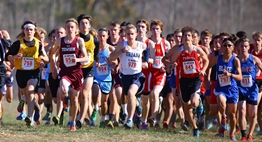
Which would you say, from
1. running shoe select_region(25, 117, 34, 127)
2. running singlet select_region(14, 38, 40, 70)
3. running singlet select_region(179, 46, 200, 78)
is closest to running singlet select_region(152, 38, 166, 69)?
running singlet select_region(179, 46, 200, 78)

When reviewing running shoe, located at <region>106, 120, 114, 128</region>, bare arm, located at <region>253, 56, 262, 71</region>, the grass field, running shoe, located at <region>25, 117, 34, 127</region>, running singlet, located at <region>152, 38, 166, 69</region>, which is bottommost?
the grass field

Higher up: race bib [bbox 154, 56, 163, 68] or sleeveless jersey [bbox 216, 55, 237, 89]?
race bib [bbox 154, 56, 163, 68]

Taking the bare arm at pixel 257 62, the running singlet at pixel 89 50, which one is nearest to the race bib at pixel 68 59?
the running singlet at pixel 89 50

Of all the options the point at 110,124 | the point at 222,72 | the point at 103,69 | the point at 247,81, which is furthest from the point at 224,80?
the point at 103,69

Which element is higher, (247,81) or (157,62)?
(157,62)

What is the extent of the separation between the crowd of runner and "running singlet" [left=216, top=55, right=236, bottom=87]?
0.02 meters

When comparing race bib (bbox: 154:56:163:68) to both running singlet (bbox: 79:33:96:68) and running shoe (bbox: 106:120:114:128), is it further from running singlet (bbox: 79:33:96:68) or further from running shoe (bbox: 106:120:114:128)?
running singlet (bbox: 79:33:96:68)

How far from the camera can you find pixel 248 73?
1414cm

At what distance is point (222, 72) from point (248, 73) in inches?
32.7

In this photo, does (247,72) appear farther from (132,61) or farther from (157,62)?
(132,61)

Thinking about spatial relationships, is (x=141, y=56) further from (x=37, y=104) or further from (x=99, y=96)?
(x=37, y=104)

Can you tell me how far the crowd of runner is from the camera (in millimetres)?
13031

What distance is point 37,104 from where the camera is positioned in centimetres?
1493

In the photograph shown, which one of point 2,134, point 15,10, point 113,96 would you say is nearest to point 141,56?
point 113,96
